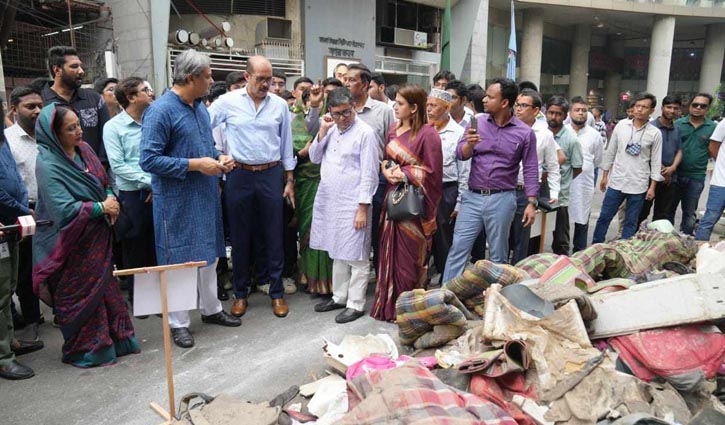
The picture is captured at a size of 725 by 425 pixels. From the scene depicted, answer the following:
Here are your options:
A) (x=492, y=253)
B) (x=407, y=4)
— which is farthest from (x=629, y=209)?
(x=407, y=4)

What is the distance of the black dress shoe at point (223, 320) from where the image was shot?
164 inches

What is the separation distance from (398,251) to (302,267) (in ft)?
3.76

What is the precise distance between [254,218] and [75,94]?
6.33ft

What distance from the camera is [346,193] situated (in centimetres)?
423

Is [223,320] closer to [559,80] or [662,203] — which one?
[662,203]

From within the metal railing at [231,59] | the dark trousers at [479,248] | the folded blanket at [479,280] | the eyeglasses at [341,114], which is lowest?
the dark trousers at [479,248]

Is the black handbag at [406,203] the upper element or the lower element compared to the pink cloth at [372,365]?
upper

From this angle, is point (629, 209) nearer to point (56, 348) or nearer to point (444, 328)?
point (444, 328)

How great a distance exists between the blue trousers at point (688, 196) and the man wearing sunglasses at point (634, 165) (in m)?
0.82

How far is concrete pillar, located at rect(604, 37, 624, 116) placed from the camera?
3375cm

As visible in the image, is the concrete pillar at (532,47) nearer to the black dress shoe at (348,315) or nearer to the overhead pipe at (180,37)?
the overhead pipe at (180,37)

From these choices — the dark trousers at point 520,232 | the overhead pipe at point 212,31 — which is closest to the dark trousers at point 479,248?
the dark trousers at point 520,232

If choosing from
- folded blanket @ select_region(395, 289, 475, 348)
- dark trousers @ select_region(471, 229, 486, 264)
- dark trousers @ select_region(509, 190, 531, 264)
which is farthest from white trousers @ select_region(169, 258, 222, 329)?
dark trousers @ select_region(509, 190, 531, 264)

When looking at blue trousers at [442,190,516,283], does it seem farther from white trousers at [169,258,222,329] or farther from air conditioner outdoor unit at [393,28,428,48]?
air conditioner outdoor unit at [393,28,428,48]
